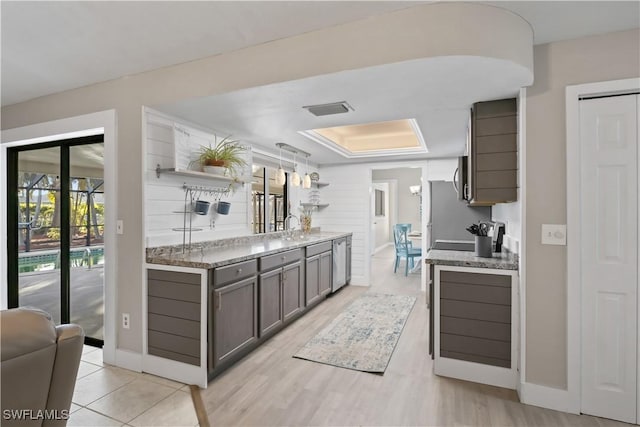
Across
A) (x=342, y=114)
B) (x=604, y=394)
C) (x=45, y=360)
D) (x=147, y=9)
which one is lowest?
(x=604, y=394)

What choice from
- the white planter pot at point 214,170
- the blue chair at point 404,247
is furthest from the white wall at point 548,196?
the blue chair at point 404,247

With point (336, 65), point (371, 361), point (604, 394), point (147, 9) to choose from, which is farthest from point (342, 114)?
point (604, 394)

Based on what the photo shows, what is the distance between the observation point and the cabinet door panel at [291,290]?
3484 mm

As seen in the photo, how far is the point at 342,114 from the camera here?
2779 millimetres

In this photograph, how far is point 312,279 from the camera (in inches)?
165

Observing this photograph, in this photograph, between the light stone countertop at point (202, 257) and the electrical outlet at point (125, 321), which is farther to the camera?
the electrical outlet at point (125, 321)

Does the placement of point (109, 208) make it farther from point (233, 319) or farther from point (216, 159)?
point (233, 319)

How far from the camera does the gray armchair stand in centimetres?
82

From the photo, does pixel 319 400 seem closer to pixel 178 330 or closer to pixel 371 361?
pixel 371 361

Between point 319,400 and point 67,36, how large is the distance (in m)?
2.86

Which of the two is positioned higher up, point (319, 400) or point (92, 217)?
point (92, 217)

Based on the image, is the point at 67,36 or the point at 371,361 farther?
the point at 371,361

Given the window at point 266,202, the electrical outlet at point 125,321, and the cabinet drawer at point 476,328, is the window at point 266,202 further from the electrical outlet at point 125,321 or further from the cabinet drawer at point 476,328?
the cabinet drawer at point 476,328

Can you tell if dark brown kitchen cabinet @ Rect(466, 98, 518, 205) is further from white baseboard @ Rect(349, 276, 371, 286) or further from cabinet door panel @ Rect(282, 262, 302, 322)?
white baseboard @ Rect(349, 276, 371, 286)
